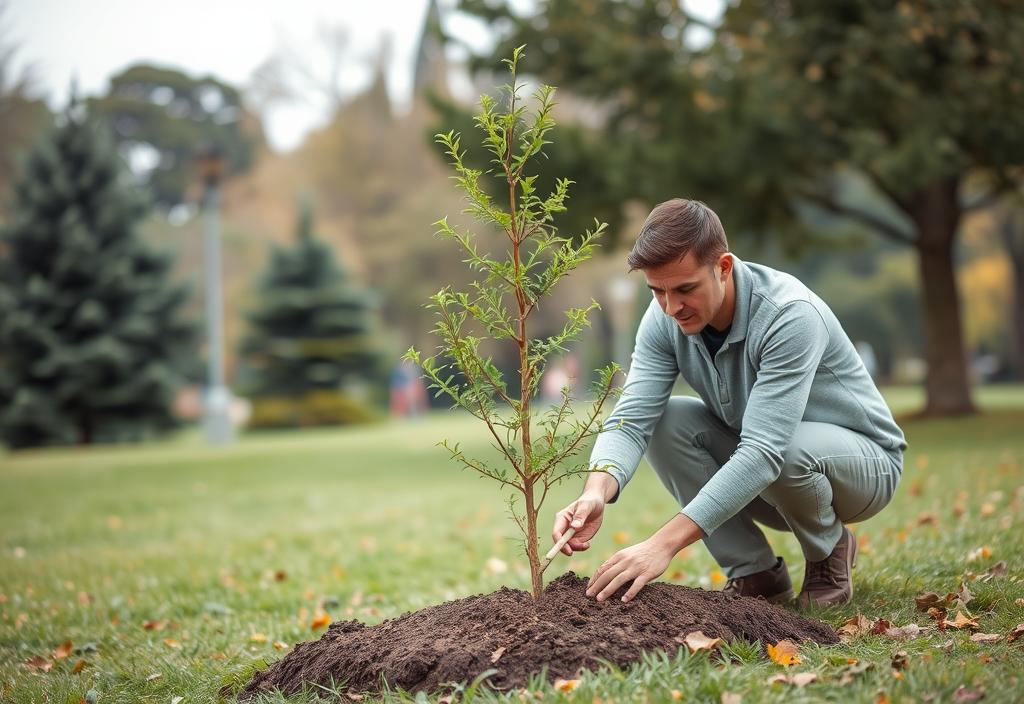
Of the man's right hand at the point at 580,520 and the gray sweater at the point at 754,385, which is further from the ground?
the gray sweater at the point at 754,385

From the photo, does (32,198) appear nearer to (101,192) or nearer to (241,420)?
(101,192)

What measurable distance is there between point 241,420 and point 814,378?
90.7 ft

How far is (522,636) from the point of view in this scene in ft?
9.07

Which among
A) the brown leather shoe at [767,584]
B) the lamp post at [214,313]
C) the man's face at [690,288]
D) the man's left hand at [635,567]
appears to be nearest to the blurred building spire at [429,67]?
the lamp post at [214,313]

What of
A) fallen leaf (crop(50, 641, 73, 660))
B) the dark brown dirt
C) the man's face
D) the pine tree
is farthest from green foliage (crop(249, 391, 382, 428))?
the man's face

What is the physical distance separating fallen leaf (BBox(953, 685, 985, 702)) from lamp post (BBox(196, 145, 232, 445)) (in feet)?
56.7

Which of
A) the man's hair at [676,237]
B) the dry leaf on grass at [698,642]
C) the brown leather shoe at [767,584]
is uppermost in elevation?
the man's hair at [676,237]

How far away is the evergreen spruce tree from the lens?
26328 millimetres

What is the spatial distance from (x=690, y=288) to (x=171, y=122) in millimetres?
36101

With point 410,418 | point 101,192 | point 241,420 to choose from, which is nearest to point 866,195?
point 410,418

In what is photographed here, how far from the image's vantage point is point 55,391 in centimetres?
2180

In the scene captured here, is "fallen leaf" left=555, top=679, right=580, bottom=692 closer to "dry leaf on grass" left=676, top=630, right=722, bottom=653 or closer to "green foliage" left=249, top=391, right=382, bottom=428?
"dry leaf on grass" left=676, top=630, right=722, bottom=653

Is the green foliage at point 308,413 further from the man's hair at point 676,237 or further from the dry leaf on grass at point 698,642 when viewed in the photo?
the dry leaf on grass at point 698,642

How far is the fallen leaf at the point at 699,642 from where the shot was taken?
2.73 metres
